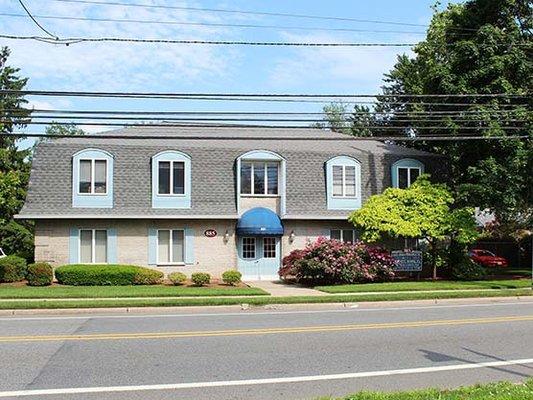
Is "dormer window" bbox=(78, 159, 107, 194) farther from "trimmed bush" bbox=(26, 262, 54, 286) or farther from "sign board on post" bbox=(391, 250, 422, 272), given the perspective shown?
"sign board on post" bbox=(391, 250, 422, 272)

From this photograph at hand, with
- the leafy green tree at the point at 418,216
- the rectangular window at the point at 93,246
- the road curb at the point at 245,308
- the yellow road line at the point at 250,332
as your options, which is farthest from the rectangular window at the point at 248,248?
the yellow road line at the point at 250,332

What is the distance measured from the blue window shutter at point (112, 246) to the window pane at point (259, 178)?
270 inches

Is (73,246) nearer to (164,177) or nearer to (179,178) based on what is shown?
(164,177)

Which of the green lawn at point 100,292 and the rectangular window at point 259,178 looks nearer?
the green lawn at point 100,292

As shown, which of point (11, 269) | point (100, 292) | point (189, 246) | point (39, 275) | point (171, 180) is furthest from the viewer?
point (171, 180)

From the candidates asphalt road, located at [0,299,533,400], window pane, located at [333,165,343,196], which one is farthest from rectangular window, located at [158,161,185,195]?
asphalt road, located at [0,299,533,400]

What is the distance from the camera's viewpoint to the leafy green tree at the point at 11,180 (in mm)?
27302

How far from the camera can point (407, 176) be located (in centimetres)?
3014

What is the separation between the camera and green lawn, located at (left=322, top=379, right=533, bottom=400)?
21.6 feet

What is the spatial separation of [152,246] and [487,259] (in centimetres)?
2169

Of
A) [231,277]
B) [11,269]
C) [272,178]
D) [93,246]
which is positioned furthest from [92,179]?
[272,178]

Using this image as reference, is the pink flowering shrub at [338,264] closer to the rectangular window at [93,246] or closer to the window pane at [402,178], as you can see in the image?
the window pane at [402,178]

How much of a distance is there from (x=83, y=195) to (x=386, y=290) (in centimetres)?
1369

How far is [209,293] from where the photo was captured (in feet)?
67.7
